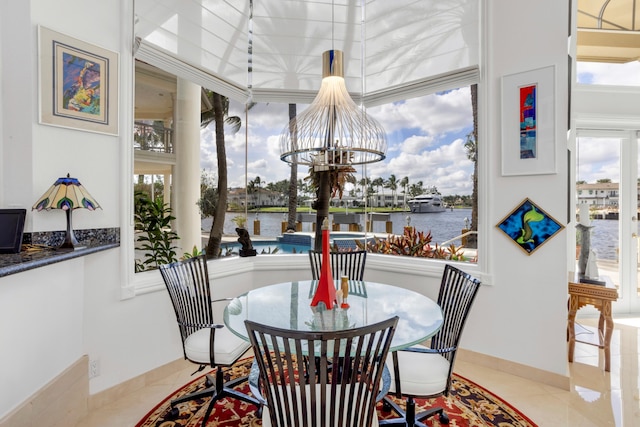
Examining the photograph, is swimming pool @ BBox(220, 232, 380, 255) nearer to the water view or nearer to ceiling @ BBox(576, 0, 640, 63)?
the water view

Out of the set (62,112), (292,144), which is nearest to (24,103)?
(62,112)

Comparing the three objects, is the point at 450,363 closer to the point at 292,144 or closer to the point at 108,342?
the point at 292,144

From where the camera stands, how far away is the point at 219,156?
11.2 ft

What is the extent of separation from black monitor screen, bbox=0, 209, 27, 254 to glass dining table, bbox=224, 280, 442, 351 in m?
1.20

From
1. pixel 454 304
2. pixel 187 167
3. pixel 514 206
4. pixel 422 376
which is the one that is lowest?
pixel 422 376

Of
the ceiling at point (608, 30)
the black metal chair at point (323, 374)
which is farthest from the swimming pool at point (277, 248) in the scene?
the ceiling at point (608, 30)

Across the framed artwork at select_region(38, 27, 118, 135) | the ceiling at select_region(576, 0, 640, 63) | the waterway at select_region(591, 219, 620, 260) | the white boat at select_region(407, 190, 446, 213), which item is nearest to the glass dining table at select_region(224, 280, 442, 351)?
the white boat at select_region(407, 190, 446, 213)

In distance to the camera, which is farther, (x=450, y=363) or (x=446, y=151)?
(x=446, y=151)

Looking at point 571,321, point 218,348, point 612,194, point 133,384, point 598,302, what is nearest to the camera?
point 218,348

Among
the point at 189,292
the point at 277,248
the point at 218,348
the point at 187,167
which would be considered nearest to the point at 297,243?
the point at 277,248

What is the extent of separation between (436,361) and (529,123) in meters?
2.05

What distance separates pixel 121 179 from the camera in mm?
2428

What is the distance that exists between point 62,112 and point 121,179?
21.4 inches

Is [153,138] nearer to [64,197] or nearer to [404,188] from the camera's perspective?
[64,197]
